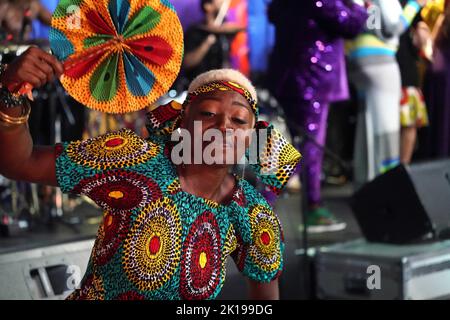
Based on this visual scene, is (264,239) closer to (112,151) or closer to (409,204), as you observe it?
(112,151)

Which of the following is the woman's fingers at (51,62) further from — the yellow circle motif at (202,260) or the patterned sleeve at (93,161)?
the yellow circle motif at (202,260)

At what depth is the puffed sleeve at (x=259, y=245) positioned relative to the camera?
2.32 meters

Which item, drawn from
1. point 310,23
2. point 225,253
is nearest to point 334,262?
point 310,23

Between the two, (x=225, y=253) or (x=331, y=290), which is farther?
(x=331, y=290)

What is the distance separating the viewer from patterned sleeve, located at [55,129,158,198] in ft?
6.78

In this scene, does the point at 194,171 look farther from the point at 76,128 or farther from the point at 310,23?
the point at 76,128

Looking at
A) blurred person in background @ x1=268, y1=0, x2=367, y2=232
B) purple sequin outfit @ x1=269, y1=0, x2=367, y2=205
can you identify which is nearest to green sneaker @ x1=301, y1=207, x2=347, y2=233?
blurred person in background @ x1=268, y1=0, x2=367, y2=232

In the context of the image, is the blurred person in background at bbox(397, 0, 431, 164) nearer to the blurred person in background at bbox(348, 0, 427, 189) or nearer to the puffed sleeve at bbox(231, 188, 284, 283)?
the blurred person in background at bbox(348, 0, 427, 189)

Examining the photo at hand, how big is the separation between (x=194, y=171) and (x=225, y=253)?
0.80ft

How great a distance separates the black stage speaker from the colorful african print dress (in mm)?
1991

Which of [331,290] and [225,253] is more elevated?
[225,253]

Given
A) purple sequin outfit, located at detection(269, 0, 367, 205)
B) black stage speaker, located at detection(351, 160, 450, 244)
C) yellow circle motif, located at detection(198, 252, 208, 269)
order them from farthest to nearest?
purple sequin outfit, located at detection(269, 0, 367, 205)
black stage speaker, located at detection(351, 160, 450, 244)
yellow circle motif, located at detection(198, 252, 208, 269)

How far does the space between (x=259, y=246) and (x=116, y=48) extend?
69cm

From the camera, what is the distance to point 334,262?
4.05 m
